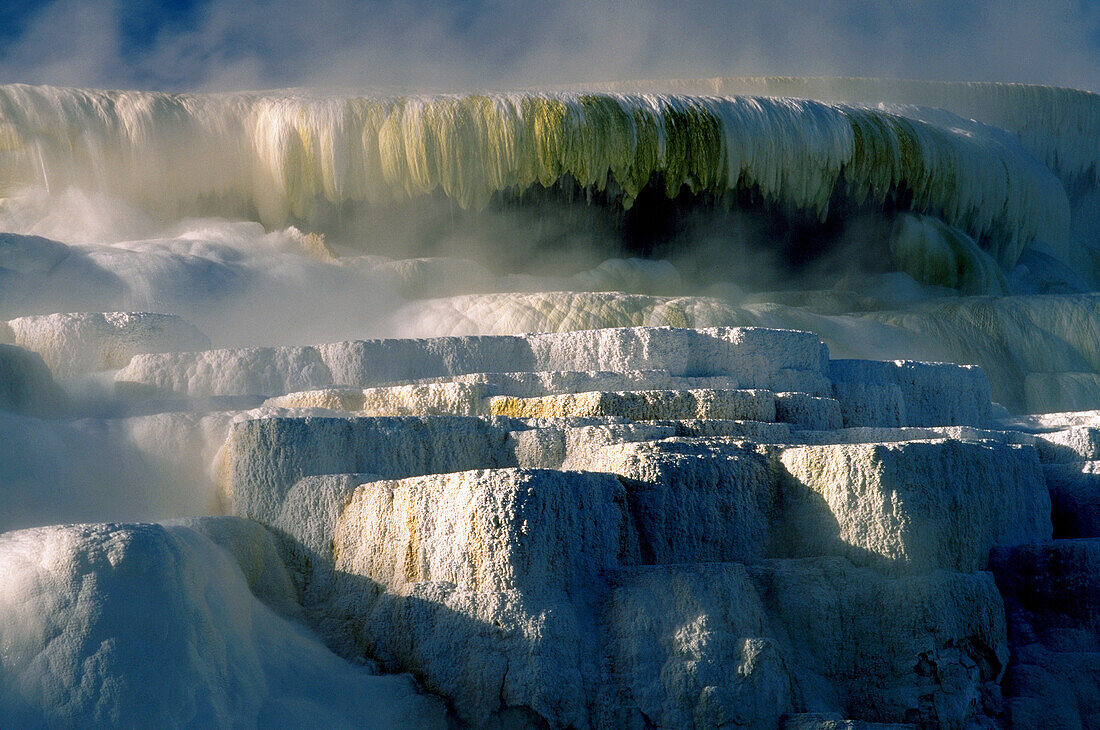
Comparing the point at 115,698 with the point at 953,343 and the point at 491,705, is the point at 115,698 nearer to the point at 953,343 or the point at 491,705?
the point at 491,705

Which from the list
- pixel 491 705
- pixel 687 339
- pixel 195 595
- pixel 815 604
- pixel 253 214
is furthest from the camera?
pixel 253 214

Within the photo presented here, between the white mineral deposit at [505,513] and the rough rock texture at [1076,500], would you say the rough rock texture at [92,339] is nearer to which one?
the white mineral deposit at [505,513]

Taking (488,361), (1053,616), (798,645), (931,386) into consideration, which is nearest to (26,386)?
(488,361)

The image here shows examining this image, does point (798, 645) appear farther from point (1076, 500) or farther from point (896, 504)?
point (1076, 500)

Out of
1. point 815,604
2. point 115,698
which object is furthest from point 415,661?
point 815,604

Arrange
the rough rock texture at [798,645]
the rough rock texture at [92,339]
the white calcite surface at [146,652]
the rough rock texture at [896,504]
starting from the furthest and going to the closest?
the rough rock texture at [92,339], the rough rock texture at [896,504], the rough rock texture at [798,645], the white calcite surface at [146,652]

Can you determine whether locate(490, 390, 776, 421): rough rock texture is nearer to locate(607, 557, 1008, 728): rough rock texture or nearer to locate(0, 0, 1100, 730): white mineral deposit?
locate(0, 0, 1100, 730): white mineral deposit

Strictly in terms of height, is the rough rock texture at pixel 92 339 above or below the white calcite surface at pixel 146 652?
above

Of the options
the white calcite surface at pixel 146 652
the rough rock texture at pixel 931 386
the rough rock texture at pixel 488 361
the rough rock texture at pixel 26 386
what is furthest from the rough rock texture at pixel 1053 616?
the rough rock texture at pixel 26 386

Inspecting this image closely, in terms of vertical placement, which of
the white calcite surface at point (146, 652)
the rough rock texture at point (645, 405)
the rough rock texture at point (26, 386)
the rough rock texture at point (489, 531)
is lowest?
the white calcite surface at point (146, 652)

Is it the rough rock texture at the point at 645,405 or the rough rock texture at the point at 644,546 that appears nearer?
the rough rock texture at the point at 644,546

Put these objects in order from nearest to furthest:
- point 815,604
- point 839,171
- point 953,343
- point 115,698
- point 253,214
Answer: point 115,698, point 815,604, point 953,343, point 253,214, point 839,171
